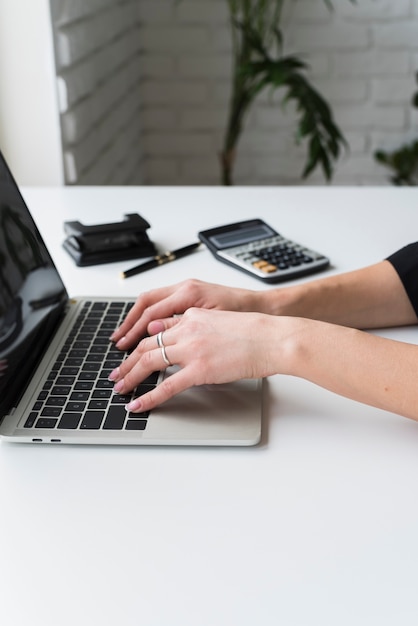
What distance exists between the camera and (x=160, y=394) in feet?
2.64

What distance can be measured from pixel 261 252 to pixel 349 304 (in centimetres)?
23

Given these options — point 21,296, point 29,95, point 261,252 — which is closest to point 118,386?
point 21,296

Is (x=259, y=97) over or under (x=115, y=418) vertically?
under

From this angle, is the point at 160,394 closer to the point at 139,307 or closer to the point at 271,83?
the point at 139,307

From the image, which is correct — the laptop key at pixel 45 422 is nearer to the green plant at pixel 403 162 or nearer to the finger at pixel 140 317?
the finger at pixel 140 317

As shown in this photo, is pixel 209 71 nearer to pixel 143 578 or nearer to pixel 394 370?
pixel 394 370

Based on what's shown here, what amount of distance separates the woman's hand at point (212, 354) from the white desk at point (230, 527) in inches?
2.3

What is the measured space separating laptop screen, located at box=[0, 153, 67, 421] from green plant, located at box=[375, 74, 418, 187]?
7.11 ft

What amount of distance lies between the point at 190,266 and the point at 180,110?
1988 mm

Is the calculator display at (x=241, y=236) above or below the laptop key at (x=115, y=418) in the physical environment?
below

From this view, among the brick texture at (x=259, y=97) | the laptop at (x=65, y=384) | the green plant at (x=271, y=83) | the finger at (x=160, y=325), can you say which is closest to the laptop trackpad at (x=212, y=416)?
the laptop at (x=65, y=384)

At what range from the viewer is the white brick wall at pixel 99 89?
1.96m

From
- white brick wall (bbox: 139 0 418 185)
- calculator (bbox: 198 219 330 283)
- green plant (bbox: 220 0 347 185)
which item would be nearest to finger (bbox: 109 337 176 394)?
calculator (bbox: 198 219 330 283)

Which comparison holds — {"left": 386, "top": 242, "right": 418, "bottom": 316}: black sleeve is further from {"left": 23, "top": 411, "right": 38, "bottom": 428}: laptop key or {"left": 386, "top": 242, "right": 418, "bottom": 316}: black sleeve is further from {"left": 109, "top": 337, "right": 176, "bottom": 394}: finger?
{"left": 23, "top": 411, "right": 38, "bottom": 428}: laptop key
